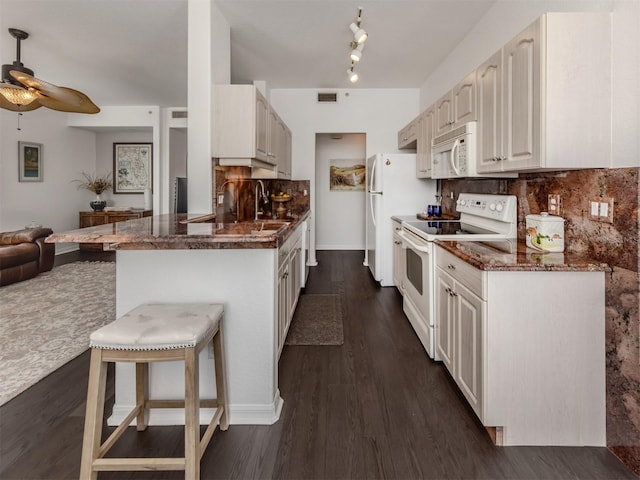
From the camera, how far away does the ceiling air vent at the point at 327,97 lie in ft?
18.8

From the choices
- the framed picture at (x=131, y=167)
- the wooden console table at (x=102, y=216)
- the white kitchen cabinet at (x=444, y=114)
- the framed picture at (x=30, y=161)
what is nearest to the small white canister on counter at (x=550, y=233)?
the white kitchen cabinet at (x=444, y=114)

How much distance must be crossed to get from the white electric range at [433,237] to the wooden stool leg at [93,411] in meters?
2.04

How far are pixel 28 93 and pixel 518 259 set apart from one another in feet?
14.7

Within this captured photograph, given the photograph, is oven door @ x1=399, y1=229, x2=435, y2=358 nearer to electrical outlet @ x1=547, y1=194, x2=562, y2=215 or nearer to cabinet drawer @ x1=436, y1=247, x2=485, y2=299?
cabinet drawer @ x1=436, y1=247, x2=485, y2=299

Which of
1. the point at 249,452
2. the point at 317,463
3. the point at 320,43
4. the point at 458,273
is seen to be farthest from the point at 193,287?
the point at 320,43

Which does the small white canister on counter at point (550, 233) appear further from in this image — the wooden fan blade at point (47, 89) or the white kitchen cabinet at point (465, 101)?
the wooden fan blade at point (47, 89)

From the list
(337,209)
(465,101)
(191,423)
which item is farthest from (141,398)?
(337,209)

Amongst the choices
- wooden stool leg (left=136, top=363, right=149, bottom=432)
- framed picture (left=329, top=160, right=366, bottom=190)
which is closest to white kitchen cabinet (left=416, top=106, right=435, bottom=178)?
framed picture (left=329, top=160, right=366, bottom=190)

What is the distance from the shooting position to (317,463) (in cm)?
158

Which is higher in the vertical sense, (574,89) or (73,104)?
(73,104)

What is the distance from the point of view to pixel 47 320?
331 cm

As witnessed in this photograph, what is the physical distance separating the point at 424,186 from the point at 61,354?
405 centimetres

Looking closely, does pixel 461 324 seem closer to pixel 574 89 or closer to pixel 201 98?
pixel 574 89

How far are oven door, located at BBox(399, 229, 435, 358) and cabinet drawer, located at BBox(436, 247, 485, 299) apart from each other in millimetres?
173
